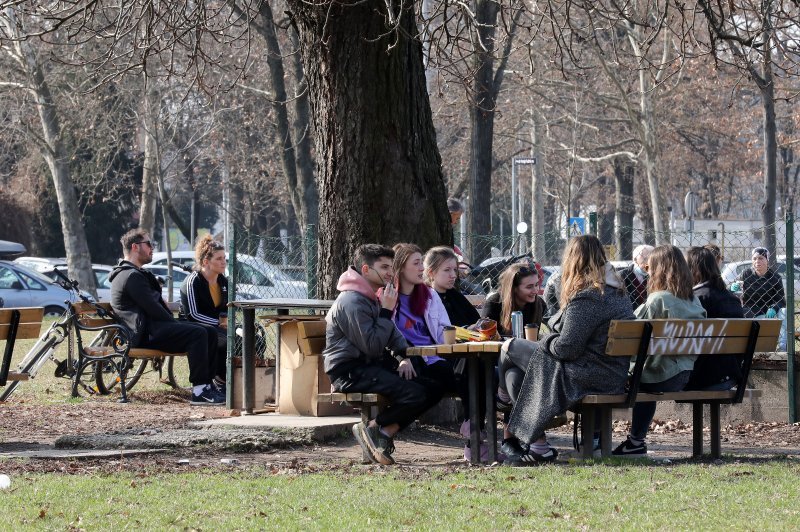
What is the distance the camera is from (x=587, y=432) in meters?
8.32

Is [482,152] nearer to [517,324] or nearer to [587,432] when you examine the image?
[517,324]

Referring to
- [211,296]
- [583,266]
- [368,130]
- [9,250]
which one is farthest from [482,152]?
[9,250]

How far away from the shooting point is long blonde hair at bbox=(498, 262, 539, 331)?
30.1ft

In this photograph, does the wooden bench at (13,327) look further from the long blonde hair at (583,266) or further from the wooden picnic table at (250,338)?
the long blonde hair at (583,266)

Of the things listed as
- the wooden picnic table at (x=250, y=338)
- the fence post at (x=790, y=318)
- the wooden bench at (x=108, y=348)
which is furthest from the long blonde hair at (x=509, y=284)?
the wooden bench at (x=108, y=348)

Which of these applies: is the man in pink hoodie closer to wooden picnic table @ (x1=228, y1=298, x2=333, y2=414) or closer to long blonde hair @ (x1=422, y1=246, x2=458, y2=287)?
long blonde hair @ (x1=422, y1=246, x2=458, y2=287)

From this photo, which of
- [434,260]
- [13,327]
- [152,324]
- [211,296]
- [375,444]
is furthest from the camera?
[211,296]

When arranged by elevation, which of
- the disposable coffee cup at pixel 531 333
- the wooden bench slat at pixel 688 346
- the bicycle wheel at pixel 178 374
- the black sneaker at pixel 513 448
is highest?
the disposable coffee cup at pixel 531 333

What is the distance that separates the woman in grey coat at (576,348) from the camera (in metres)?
7.93

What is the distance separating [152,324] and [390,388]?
A: 506 cm

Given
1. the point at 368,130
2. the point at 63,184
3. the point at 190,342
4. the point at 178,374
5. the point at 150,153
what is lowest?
the point at 178,374

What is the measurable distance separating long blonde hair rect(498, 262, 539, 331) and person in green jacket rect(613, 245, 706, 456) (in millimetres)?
860

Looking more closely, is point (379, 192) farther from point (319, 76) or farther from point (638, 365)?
point (638, 365)

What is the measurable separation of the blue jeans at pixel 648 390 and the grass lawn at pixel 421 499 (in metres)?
0.73
